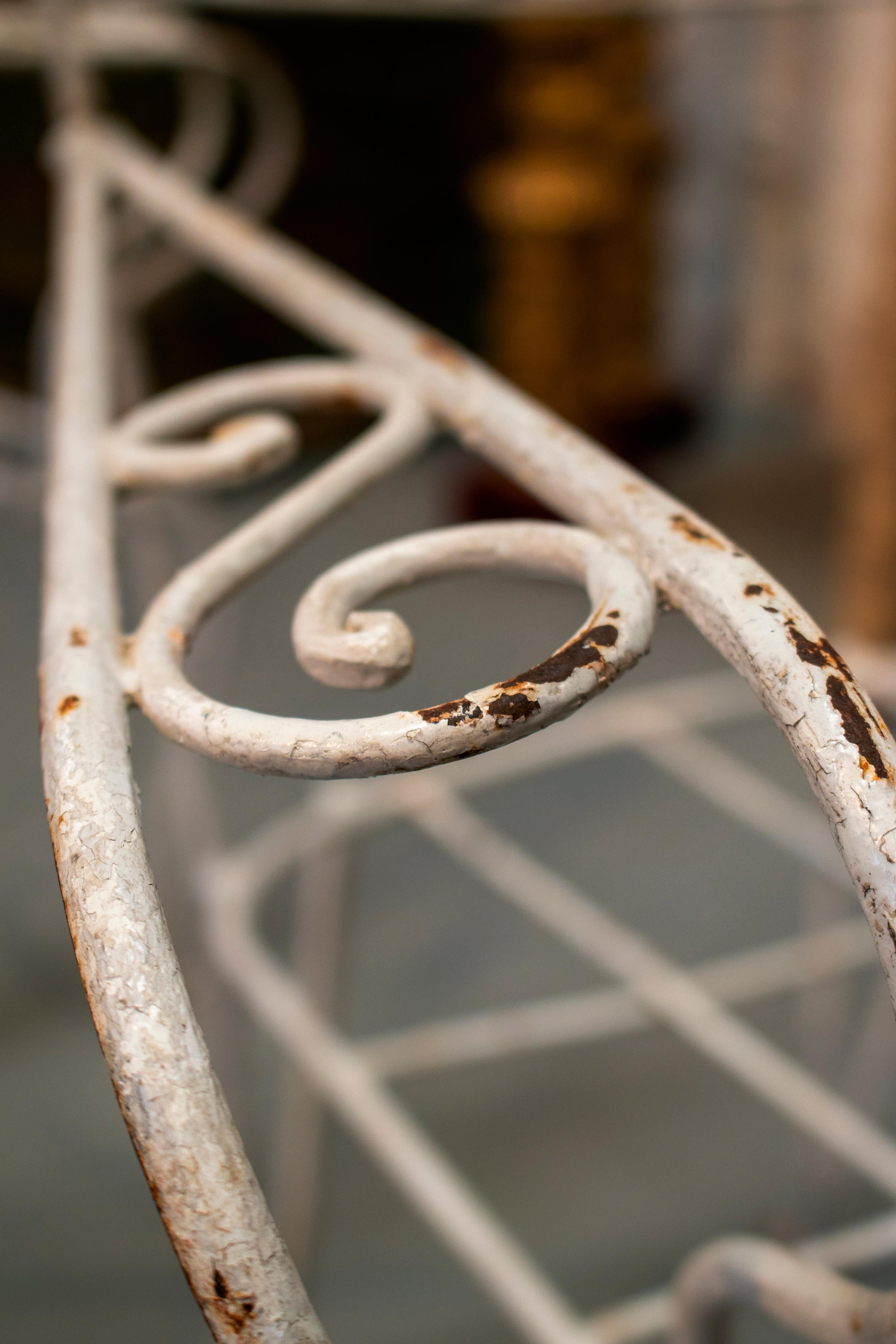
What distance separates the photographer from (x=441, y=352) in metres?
0.42

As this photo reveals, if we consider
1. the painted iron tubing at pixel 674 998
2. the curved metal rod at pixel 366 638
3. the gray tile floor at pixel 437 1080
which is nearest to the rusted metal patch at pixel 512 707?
the curved metal rod at pixel 366 638

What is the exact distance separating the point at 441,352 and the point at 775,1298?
12.8 inches

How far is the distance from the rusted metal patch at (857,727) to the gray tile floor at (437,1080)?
68 centimetres

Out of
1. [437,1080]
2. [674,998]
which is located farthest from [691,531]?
[437,1080]

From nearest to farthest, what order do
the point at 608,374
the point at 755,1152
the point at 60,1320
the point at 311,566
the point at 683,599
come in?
the point at 683,599, the point at 60,1320, the point at 755,1152, the point at 311,566, the point at 608,374

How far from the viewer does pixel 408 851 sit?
4.83ft

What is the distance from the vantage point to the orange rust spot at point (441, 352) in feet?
1.34

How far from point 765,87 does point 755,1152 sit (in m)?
2.43

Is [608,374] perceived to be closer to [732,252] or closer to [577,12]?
[732,252]

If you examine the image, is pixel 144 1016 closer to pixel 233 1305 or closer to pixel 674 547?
pixel 233 1305

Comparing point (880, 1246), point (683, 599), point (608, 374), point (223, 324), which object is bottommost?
point (880, 1246)

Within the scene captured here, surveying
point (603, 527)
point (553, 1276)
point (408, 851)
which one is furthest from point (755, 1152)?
point (603, 527)

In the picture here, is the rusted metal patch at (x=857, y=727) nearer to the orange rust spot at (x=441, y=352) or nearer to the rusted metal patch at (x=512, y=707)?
the rusted metal patch at (x=512, y=707)

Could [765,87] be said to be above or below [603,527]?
above
